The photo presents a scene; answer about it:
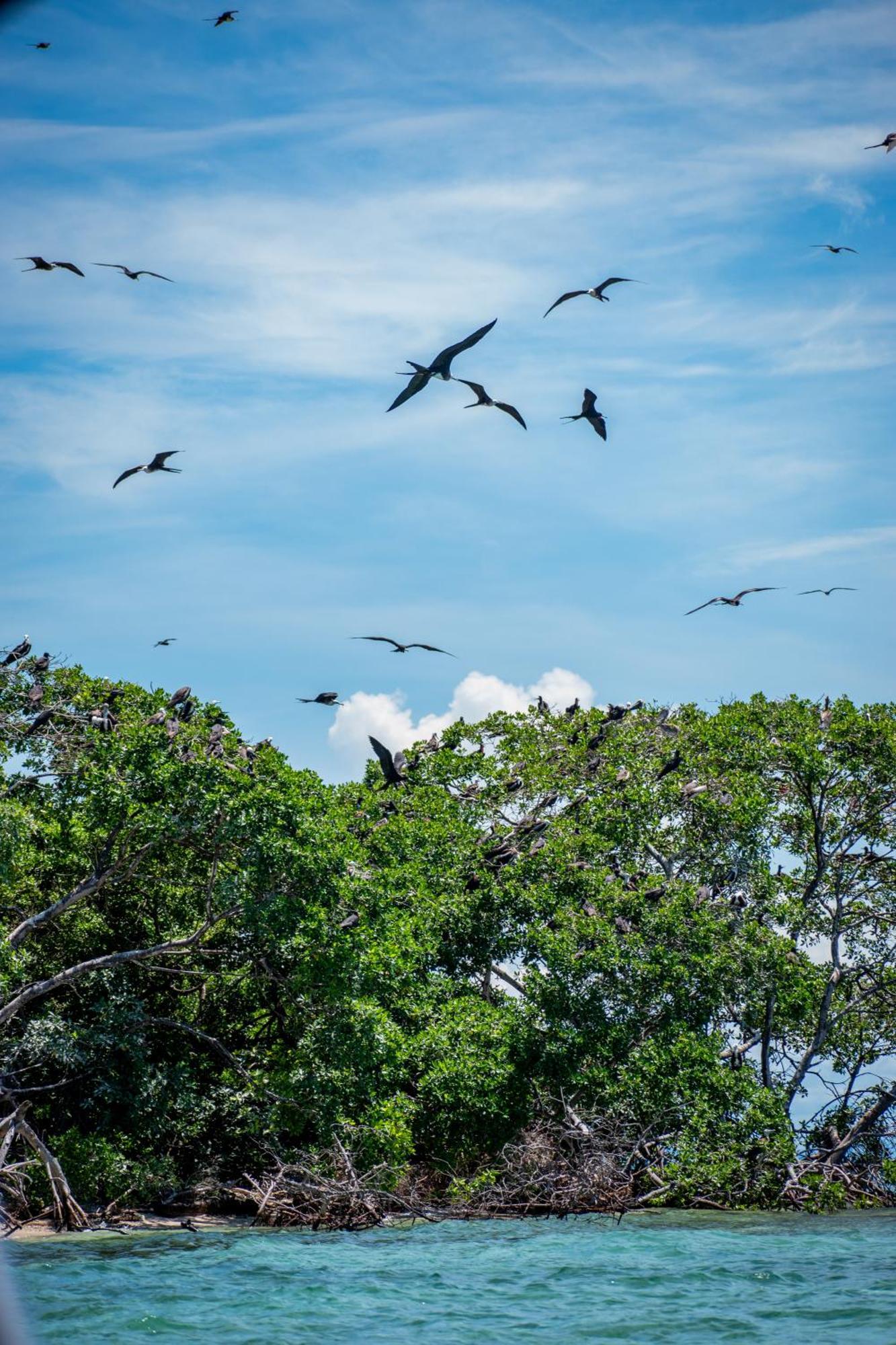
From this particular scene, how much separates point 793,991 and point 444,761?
845 centimetres

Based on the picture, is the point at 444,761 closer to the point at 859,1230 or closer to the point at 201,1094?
the point at 201,1094

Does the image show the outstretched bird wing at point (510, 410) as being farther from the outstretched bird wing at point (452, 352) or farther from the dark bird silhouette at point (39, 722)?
the dark bird silhouette at point (39, 722)

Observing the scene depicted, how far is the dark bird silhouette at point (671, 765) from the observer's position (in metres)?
24.3

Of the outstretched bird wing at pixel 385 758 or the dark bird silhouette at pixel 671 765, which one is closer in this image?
the outstretched bird wing at pixel 385 758

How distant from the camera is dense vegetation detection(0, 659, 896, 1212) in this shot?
1858 centimetres

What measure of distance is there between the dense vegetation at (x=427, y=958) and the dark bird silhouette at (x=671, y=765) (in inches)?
3.7

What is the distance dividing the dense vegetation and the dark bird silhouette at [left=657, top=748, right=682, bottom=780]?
95mm

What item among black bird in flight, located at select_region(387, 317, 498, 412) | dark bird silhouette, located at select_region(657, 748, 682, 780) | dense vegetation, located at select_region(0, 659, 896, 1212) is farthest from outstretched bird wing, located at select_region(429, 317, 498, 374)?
dark bird silhouette, located at select_region(657, 748, 682, 780)

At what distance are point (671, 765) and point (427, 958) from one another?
5.88 metres

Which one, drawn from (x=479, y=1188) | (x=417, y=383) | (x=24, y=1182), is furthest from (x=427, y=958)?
(x=417, y=383)

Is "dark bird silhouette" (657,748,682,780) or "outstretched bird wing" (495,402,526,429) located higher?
"outstretched bird wing" (495,402,526,429)

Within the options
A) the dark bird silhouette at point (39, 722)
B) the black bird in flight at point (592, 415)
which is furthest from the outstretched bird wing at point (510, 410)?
the dark bird silhouette at point (39, 722)

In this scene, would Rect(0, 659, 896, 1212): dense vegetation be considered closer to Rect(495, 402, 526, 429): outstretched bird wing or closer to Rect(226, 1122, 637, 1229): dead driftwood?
Rect(226, 1122, 637, 1229): dead driftwood

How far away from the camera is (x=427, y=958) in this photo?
2298 cm
